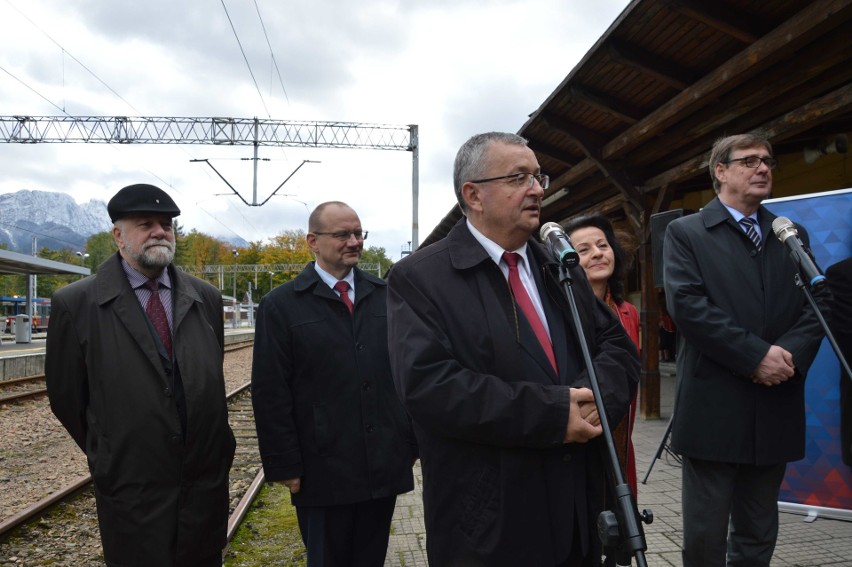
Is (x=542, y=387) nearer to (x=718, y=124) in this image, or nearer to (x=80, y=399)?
(x=80, y=399)

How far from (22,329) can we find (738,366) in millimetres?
29218

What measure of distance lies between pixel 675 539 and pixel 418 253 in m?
3.21

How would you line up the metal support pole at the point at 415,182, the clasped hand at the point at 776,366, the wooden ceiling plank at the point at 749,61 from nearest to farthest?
the clasped hand at the point at 776,366, the wooden ceiling plank at the point at 749,61, the metal support pole at the point at 415,182

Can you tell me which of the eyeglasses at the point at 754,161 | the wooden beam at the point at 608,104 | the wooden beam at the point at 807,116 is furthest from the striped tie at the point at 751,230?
the wooden beam at the point at 608,104

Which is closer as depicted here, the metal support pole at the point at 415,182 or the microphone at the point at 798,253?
the microphone at the point at 798,253

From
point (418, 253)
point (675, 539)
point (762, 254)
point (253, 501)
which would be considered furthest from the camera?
point (253, 501)

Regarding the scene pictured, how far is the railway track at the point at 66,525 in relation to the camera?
4.25m

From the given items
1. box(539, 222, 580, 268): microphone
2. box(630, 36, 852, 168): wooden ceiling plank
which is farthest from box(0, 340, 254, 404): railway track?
box(539, 222, 580, 268): microphone

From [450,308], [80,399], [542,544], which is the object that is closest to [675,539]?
[542,544]

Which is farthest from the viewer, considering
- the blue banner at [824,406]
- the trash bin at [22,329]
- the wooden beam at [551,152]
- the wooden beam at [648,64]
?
the trash bin at [22,329]

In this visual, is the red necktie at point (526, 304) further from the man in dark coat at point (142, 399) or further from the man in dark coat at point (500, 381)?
the man in dark coat at point (142, 399)

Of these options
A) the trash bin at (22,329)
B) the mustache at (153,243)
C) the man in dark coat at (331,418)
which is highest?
the mustache at (153,243)

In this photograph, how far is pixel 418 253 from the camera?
2.11 metres

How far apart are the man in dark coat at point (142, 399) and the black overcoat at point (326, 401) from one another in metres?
0.25
